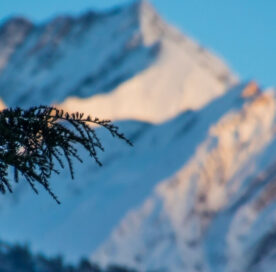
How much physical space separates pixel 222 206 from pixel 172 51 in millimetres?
47232

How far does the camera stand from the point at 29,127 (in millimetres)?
6410

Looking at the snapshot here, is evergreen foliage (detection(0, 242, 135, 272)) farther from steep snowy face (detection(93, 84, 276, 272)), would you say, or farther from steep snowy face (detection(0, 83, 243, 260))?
steep snowy face (detection(93, 84, 276, 272))

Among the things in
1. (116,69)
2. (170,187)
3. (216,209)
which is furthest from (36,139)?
(116,69)

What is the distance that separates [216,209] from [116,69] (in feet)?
178

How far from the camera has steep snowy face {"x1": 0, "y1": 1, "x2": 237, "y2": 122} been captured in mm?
138625

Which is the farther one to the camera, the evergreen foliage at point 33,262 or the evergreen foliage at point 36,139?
the evergreen foliage at point 33,262

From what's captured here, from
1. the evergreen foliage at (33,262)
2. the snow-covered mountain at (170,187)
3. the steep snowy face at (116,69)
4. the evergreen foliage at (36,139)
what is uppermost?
the steep snowy face at (116,69)

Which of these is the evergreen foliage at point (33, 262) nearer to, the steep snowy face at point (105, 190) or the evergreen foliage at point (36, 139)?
the steep snowy face at point (105, 190)

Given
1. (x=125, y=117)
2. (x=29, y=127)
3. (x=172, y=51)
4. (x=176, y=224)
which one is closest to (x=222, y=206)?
(x=176, y=224)

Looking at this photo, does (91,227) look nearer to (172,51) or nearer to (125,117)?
(125,117)

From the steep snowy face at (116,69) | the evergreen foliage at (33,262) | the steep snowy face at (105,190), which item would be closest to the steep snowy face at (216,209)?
the steep snowy face at (105,190)

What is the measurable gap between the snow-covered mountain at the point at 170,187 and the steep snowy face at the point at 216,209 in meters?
0.08

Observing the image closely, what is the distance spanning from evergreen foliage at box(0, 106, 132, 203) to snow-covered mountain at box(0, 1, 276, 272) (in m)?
87.8

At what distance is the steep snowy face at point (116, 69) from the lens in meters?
139
